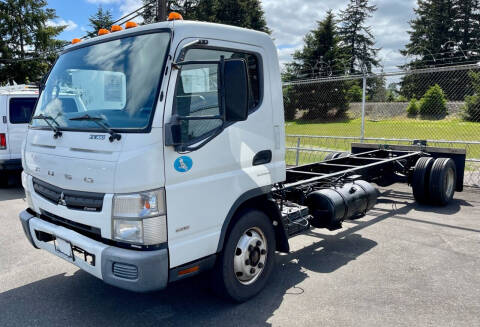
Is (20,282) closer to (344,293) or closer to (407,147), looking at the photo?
(344,293)

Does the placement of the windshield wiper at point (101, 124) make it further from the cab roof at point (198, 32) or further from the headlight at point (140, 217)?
the cab roof at point (198, 32)

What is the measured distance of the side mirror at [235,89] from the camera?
10.3 ft

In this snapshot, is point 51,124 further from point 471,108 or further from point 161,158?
point 471,108

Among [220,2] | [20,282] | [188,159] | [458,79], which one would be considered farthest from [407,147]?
[220,2]

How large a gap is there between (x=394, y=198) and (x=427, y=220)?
5.50 feet

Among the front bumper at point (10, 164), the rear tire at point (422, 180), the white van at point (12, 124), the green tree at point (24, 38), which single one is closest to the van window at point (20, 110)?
the white van at point (12, 124)

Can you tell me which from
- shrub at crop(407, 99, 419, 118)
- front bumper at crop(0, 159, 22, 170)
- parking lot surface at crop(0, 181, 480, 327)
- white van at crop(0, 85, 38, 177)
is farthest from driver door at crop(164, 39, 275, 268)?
shrub at crop(407, 99, 419, 118)

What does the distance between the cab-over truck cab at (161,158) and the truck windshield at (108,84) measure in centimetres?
1

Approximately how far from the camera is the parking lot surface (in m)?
3.60

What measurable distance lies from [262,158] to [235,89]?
3.14ft

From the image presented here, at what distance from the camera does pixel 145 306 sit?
3854 mm

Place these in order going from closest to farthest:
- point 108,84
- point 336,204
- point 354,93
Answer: point 108,84 → point 336,204 → point 354,93

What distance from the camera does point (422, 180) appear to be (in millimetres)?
7484

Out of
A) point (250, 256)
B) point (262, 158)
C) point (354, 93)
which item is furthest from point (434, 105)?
point (250, 256)
